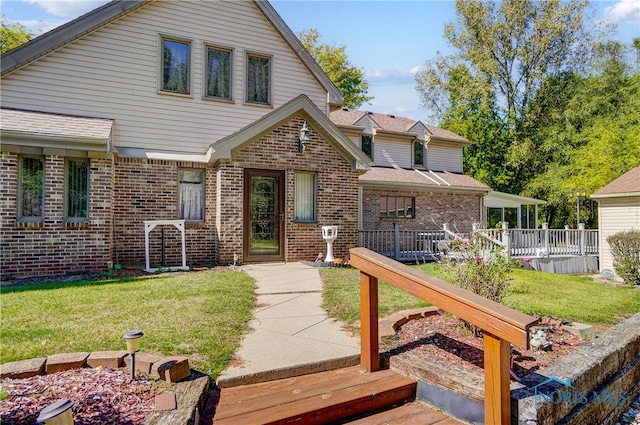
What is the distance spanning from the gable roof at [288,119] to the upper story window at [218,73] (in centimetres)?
224

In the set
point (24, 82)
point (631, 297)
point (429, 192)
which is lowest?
point (631, 297)

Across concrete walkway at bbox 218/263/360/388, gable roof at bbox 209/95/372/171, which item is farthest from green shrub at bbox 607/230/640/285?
concrete walkway at bbox 218/263/360/388

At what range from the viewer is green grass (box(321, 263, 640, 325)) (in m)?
5.57

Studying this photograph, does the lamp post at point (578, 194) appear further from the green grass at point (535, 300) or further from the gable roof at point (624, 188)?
Answer: the green grass at point (535, 300)

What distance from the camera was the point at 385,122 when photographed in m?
19.8

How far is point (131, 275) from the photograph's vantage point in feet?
26.3

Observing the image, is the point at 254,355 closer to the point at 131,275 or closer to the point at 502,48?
the point at 131,275

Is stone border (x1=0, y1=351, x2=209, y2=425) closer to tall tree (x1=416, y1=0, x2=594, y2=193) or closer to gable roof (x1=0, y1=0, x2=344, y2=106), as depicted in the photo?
gable roof (x1=0, y1=0, x2=344, y2=106)

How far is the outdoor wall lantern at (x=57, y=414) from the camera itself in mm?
1886

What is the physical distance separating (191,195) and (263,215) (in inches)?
79.7

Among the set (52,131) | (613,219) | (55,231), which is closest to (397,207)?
(613,219)

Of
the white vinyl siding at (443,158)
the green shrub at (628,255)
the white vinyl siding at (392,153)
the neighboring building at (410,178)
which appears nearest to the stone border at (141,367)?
the neighboring building at (410,178)

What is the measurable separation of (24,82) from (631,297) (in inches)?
567

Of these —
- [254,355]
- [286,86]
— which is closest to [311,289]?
[254,355]
